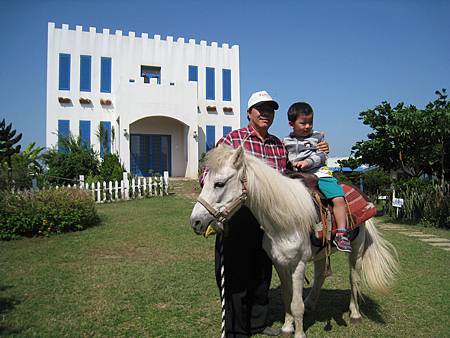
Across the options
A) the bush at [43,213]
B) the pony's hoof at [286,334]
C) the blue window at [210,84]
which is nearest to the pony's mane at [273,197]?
the pony's hoof at [286,334]

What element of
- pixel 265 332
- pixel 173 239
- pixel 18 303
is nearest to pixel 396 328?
pixel 265 332

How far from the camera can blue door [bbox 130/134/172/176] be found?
64.2 feet

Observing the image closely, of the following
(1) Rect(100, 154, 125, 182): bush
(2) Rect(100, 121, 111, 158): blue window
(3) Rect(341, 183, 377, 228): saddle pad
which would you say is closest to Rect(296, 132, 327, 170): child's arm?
(3) Rect(341, 183, 377, 228): saddle pad

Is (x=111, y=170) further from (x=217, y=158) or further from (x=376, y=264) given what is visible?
(x=217, y=158)

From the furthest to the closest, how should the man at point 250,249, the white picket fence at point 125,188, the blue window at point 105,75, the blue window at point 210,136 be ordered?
A: the blue window at point 210,136 → the blue window at point 105,75 → the white picket fence at point 125,188 → the man at point 250,249

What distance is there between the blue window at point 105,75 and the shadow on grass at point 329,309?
17970 millimetres

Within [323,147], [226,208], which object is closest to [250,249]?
[226,208]

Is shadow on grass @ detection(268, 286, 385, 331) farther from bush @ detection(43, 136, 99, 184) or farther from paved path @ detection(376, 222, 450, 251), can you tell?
bush @ detection(43, 136, 99, 184)

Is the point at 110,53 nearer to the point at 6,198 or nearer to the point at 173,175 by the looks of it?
Answer: the point at 173,175

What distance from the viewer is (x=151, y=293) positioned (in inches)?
175

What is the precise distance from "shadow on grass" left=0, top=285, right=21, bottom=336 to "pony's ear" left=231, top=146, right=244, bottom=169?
9.21 ft

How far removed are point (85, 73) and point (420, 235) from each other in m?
18.3

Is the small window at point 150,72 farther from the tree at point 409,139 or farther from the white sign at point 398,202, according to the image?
the white sign at point 398,202

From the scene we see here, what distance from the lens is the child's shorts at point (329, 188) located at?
332 cm
